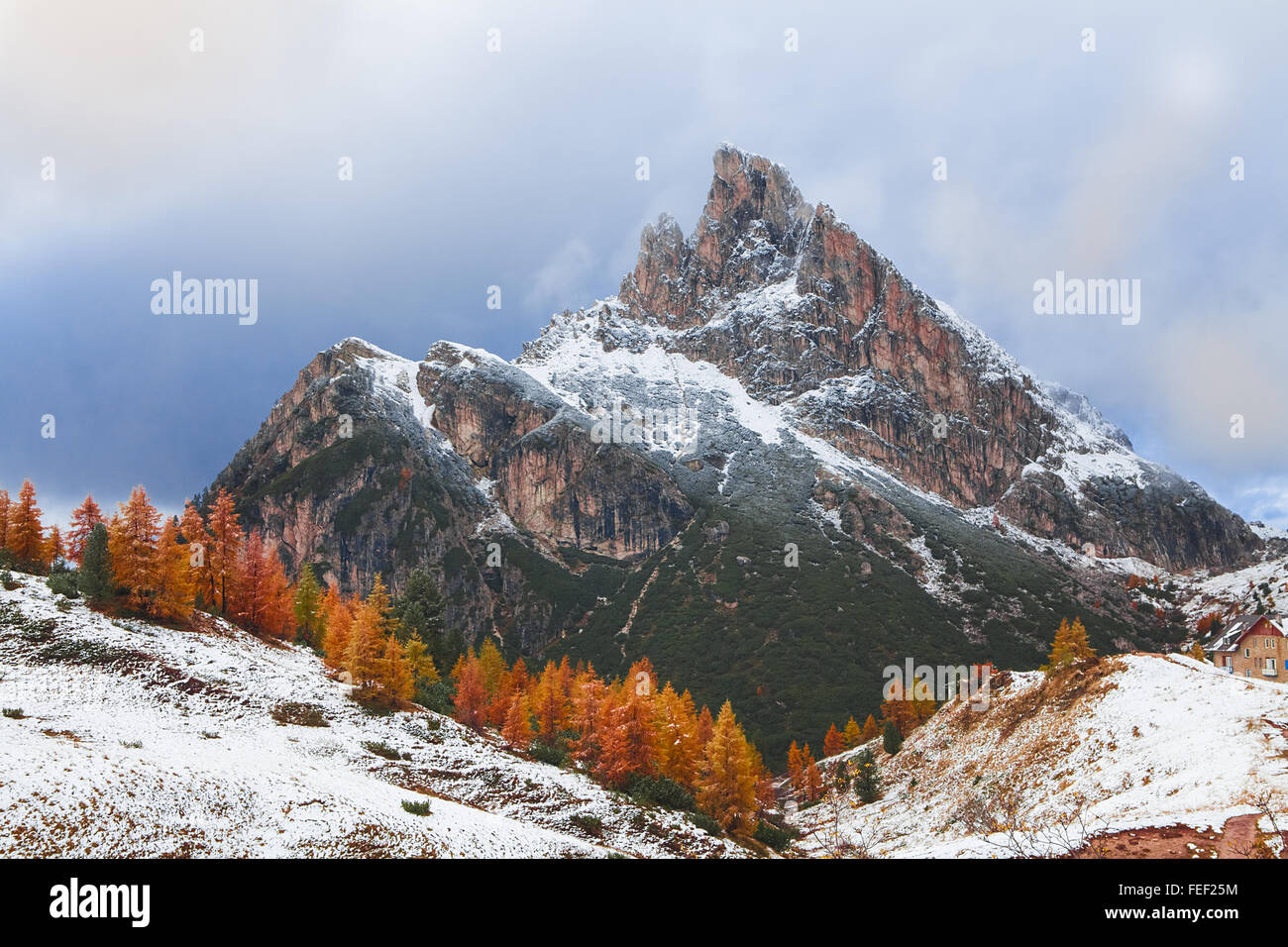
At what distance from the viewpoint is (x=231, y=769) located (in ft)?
85.4

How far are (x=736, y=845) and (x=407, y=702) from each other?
25.3 meters

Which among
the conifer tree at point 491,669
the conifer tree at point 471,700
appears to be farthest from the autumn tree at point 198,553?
the conifer tree at point 491,669

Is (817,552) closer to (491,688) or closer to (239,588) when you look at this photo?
(491,688)

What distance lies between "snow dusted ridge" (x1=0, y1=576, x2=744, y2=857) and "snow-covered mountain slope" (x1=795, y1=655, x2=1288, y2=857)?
15.2 meters

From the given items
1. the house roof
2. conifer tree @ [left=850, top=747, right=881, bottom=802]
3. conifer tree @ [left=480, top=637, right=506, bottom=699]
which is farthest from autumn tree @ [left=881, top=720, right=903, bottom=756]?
conifer tree @ [left=480, top=637, right=506, bottom=699]

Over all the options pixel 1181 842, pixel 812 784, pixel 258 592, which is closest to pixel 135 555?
pixel 258 592

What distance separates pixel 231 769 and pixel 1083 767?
128 feet

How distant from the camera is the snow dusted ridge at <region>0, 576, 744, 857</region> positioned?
20.2 m

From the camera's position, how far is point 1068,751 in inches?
1476

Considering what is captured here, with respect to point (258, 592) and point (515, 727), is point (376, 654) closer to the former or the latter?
point (515, 727)

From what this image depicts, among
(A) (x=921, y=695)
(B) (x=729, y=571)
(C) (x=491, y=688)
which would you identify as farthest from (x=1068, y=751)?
(B) (x=729, y=571)

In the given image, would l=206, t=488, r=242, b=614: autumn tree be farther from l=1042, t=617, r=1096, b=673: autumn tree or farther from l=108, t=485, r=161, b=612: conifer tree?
l=1042, t=617, r=1096, b=673: autumn tree

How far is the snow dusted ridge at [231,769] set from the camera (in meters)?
20.2
